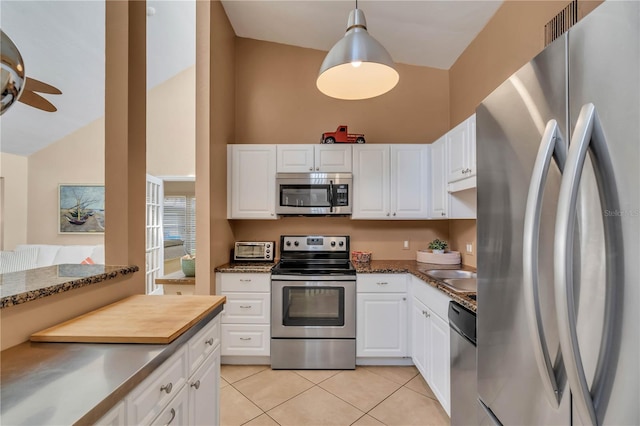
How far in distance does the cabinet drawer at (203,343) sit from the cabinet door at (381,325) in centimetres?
147

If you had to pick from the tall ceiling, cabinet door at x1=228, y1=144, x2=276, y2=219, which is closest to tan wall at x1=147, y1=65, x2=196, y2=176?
the tall ceiling

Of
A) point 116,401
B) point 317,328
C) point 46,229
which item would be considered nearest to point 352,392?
point 317,328

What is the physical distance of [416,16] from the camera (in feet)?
8.27

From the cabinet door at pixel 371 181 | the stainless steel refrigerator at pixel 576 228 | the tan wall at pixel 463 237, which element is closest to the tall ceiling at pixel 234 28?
the cabinet door at pixel 371 181

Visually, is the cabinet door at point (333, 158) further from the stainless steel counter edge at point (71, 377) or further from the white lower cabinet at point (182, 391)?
the stainless steel counter edge at point (71, 377)

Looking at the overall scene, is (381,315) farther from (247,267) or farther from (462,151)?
(462,151)

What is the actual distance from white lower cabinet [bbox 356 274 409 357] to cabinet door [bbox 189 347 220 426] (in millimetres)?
1462

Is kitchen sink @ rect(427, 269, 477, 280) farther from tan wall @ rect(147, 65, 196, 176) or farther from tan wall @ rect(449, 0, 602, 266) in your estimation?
tan wall @ rect(147, 65, 196, 176)

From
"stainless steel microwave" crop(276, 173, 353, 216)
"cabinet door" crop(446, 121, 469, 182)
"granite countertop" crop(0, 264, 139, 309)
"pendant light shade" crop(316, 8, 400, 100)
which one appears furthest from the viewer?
"stainless steel microwave" crop(276, 173, 353, 216)

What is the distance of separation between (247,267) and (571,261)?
2.48 metres

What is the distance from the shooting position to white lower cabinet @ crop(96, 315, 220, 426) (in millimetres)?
813

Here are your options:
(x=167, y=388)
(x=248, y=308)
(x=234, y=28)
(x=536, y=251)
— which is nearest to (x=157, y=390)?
(x=167, y=388)

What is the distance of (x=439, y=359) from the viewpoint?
196cm

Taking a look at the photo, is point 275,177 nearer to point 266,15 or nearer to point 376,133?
point 376,133
